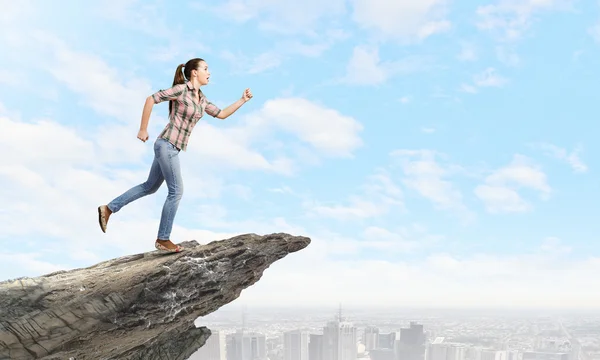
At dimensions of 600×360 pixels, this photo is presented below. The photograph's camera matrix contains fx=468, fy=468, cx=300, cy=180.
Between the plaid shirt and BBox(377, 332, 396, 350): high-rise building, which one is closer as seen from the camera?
the plaid shirt

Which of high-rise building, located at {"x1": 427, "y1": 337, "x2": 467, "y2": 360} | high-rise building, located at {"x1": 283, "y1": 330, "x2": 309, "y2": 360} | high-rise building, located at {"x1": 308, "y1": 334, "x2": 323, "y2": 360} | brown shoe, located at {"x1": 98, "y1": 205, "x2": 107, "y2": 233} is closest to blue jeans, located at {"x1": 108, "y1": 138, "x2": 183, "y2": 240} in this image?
brown shoe, located at {"x1": 98, "y1": 205, "x2": 107, "y2": 233}

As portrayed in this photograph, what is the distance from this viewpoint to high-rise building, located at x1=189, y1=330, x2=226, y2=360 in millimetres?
50438

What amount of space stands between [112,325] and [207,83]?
13.5 ft

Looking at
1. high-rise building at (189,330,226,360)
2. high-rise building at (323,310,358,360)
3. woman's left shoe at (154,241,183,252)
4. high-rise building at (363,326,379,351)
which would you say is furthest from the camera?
high-rise building at (363,326,379,351)

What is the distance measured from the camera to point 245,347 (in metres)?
58.2

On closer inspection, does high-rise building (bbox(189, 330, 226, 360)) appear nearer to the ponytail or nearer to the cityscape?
the cityscape

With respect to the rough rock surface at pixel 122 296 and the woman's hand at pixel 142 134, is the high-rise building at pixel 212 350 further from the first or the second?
the woman's hand at pixel 142 134

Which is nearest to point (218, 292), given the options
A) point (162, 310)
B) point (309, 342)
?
point (162, 310)

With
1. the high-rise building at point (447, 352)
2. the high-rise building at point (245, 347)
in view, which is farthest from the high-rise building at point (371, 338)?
the high-rise building at point (245, 347)

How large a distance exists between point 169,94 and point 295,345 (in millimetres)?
59363

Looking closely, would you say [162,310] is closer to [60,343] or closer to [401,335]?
[60,343]

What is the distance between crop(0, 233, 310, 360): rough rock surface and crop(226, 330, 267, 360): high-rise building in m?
52.5

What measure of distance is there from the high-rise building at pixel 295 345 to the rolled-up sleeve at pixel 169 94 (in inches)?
2317

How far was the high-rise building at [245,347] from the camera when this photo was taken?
57781 millimetres
